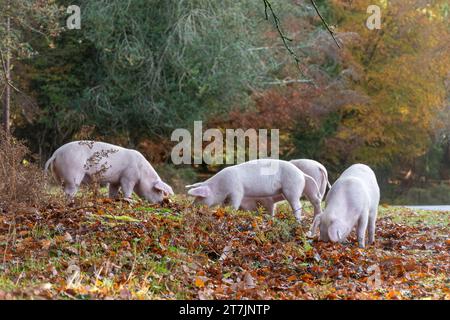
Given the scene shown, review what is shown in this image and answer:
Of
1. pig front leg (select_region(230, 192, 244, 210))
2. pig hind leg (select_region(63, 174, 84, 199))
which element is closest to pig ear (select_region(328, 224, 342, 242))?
pig front leg (select_region(230, 192, 244, 210))

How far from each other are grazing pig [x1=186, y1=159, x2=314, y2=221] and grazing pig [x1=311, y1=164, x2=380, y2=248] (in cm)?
219

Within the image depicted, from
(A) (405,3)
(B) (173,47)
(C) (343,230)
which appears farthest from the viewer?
(A) (405,3)

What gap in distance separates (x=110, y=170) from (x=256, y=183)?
2.35 m

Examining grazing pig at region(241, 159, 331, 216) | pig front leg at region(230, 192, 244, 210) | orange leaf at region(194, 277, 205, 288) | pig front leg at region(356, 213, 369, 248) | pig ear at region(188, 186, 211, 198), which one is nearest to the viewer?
orange leaf at region(194, 277, 205, 288)

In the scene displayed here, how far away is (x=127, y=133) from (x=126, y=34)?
281 cm

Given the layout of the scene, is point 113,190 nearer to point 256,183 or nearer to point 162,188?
point 162,188

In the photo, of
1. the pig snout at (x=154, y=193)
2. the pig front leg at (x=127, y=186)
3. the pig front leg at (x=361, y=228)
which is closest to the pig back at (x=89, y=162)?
the pig front leg at (x=127, y=186)

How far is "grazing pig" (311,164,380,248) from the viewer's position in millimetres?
11227

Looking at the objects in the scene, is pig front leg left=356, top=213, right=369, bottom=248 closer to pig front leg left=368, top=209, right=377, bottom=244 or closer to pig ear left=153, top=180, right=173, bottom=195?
pig front leg left=368, top=209, right=377, bottom=244

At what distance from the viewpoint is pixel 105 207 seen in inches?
452

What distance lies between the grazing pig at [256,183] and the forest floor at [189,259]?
1755 mm

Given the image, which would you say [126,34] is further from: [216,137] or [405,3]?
[405,3]

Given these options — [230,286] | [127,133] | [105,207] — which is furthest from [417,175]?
[230,286]

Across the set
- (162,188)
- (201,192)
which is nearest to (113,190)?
(162,188)
